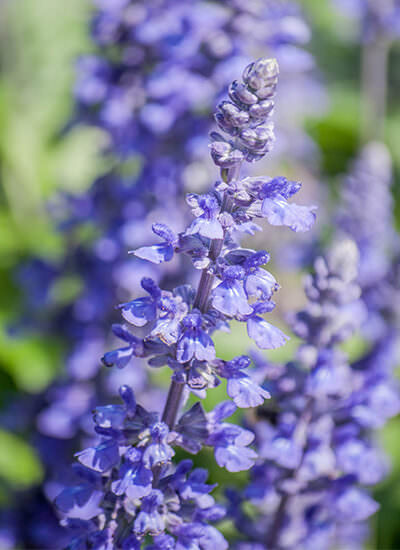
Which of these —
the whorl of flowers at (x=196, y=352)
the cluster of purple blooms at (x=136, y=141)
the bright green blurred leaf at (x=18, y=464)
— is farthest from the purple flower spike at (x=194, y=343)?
the bright green blurred leaf at (x=18, y=464)

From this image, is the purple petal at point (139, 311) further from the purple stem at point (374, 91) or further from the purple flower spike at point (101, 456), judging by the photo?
the purple stem at point (374, 91)

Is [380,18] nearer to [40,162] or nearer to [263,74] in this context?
[40,162]

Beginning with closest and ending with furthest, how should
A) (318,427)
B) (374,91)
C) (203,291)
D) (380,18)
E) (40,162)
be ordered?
(203,291) < (318,427) < (40,162) < (380,18) < (374,91)

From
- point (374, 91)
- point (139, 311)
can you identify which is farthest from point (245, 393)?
point (374, 91)

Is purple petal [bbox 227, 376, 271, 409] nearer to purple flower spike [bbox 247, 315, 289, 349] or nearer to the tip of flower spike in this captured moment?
purple flower spike [bbox 247, 315, 289, 349]

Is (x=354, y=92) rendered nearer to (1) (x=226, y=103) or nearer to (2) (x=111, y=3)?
(2) (x=111, y=3)

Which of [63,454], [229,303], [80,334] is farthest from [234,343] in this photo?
[229,303]
